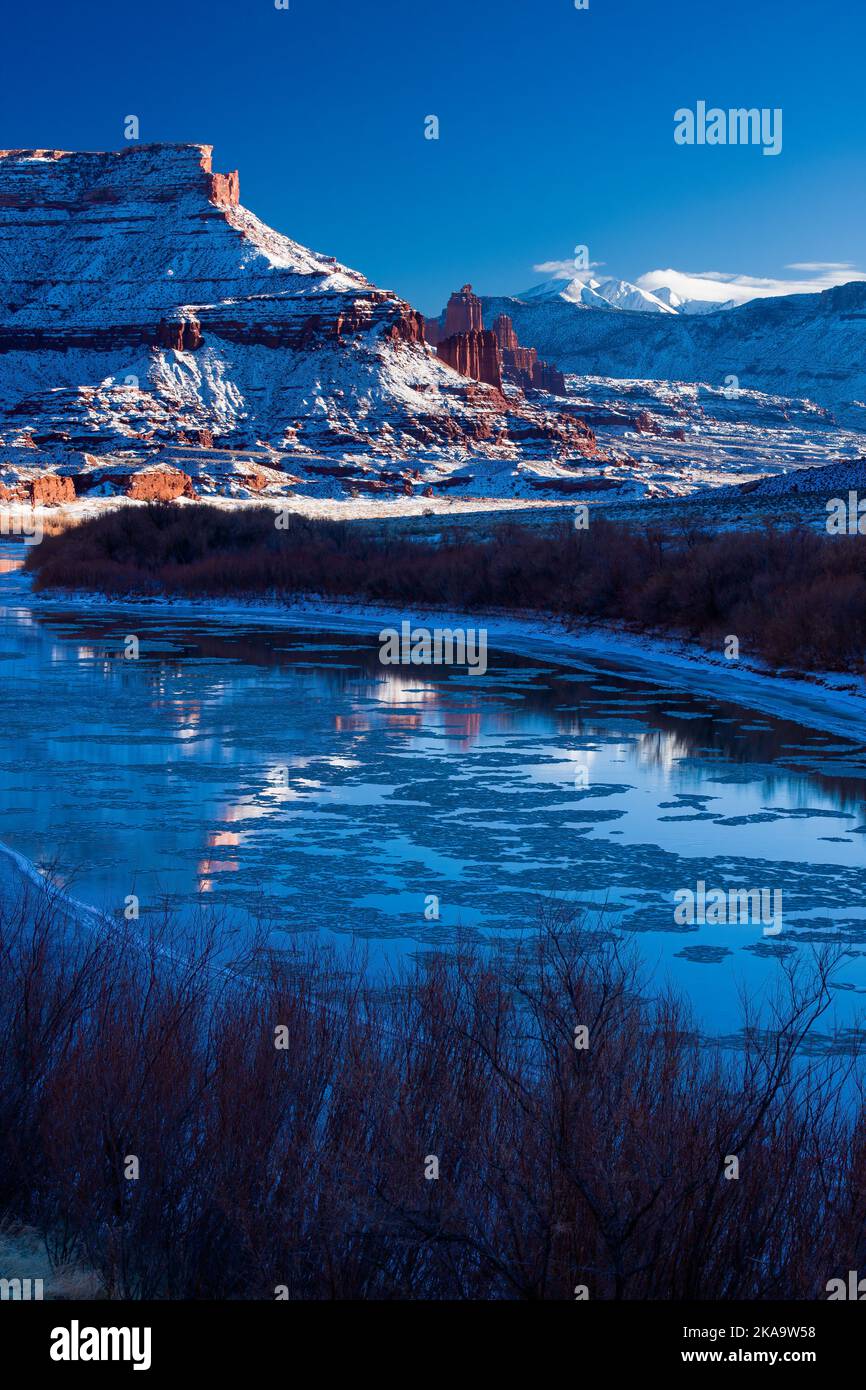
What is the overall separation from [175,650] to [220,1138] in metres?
22.4

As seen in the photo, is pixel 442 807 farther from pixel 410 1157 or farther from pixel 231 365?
pixel 231 365

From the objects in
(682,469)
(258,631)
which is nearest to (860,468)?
(258,631)

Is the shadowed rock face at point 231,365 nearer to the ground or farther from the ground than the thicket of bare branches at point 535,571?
farther from the ground

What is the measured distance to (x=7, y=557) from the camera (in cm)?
5678

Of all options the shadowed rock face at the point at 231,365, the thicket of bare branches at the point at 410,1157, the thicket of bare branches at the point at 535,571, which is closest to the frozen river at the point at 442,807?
the thicket of bare branches at the point at 410,1157

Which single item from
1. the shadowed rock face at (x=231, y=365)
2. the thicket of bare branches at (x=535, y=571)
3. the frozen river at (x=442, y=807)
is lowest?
the frozen river at (x=442, y=807)

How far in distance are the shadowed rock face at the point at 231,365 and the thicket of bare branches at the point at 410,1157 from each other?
13169 centimetres

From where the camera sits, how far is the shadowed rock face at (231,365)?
147750 mm

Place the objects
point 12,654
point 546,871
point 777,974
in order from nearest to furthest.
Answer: point 777,974 → point 546,871 → point 12,654

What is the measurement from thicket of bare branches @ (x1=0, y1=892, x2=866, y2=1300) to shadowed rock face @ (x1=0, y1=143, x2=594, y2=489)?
131687mm

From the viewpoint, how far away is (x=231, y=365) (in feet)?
555

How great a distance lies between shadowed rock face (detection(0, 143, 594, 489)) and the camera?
148m

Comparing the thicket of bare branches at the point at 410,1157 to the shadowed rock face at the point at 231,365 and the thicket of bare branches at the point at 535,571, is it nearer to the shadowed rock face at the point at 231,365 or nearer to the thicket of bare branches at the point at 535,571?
the thicket of bare branches at the point at 535,571
